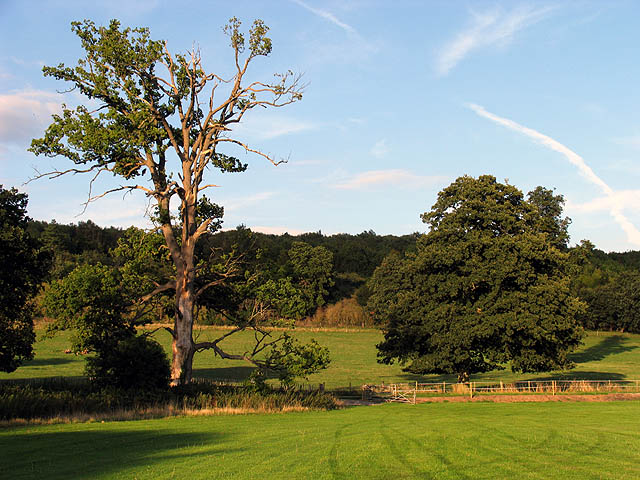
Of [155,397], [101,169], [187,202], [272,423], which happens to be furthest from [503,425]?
[101,169]

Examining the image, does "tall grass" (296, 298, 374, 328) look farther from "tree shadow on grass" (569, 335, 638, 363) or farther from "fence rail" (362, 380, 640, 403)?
"fence rail" (362, 380, 640, 403)

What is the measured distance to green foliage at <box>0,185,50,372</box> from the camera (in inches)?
995

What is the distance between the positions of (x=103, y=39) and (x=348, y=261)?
122 meters

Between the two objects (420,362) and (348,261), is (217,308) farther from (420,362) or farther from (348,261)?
(348,261)

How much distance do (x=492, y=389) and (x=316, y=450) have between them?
3184 centimetres

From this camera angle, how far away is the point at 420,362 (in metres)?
41.0

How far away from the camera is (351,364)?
69.2m

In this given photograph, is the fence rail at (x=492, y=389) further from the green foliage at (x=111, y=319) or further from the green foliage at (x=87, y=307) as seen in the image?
the green foliage at (x=87, y=307)

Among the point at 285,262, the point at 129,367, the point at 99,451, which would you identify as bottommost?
the point at 99,451

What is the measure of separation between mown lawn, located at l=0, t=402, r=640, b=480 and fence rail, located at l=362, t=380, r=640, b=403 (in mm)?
16601

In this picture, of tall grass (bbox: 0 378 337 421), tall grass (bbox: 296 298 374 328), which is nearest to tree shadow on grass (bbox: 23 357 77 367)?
tall grass (bbox: 0 378 337 421)

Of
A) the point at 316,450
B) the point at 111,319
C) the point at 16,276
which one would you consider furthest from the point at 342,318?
the point at 316,450

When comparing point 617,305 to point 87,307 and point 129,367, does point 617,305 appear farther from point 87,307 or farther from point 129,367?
point 129,367

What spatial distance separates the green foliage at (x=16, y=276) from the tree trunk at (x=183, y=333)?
6396mm
